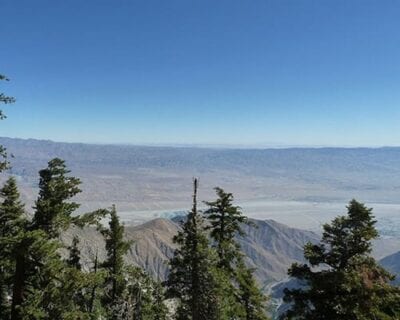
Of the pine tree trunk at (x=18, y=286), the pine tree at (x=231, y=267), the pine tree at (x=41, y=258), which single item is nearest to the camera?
the pine tree at (x=41, y=258)

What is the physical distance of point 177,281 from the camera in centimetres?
2569

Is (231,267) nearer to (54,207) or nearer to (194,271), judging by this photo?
(194,271)

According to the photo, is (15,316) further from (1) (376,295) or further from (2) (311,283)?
(1) (376,295)

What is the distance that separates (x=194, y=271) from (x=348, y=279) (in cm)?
990

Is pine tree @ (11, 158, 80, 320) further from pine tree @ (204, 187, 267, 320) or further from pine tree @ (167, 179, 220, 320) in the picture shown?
pine tree @ (204, 187, 267, 320)

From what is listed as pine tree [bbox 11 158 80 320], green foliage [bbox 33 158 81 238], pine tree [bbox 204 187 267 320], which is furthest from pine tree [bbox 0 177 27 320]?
pine tree [bbox 204 187 267 320]

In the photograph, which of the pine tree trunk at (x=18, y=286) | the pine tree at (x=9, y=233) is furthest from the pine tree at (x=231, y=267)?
the pine tree trunk at (x=18, y=286)

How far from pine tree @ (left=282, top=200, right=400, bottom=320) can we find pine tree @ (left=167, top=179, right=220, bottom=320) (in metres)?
6.32

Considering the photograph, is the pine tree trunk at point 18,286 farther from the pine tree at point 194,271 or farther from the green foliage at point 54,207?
the pine tree at point 194,271

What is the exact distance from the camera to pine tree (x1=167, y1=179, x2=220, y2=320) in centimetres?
2509

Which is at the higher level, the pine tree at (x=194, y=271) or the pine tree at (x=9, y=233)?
the pine tree at (x=9, y=233)

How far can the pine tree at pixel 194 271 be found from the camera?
25.1 meters

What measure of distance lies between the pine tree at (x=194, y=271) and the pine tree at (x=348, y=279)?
632 cm

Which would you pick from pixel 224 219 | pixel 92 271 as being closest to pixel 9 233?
pixel 92 271
